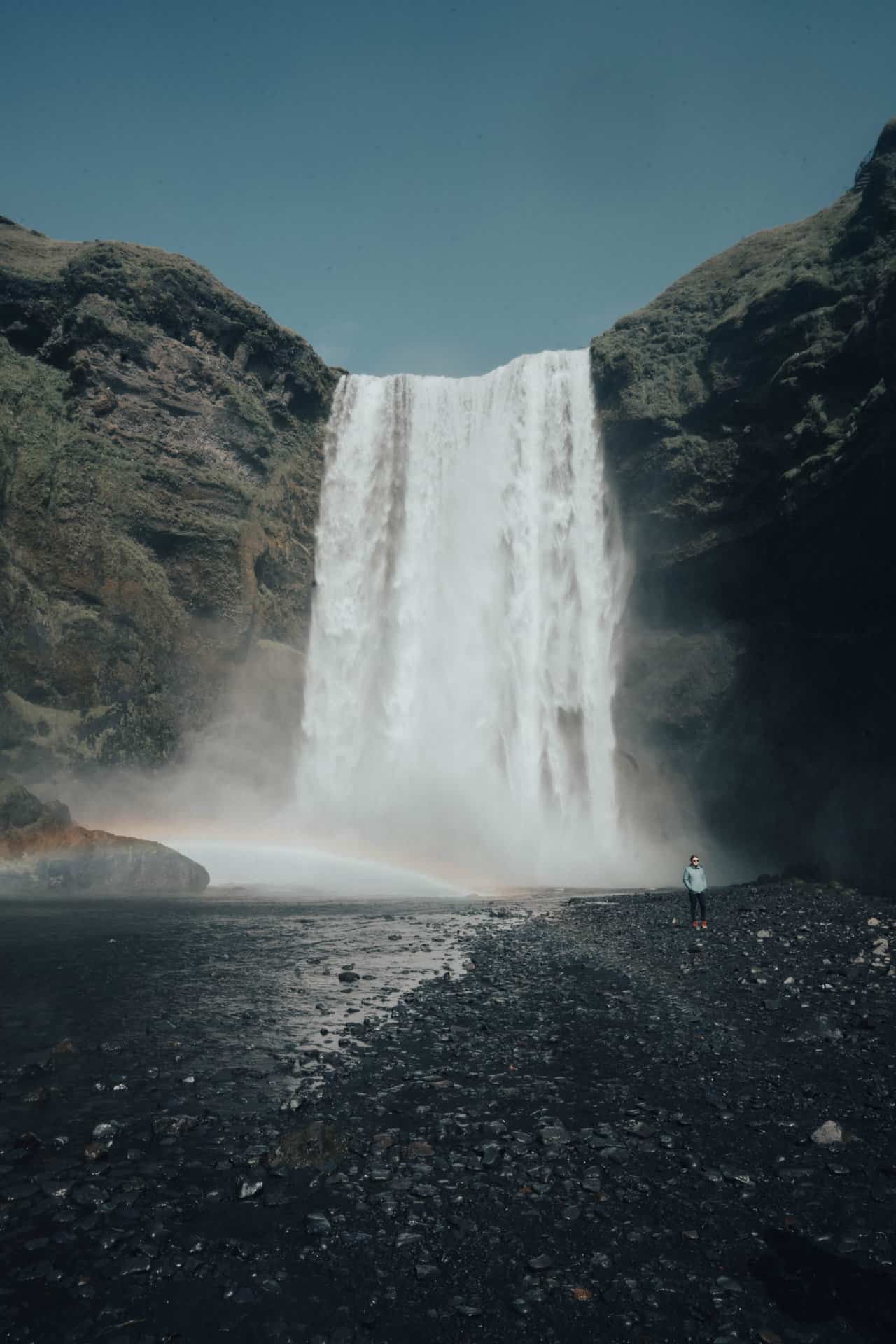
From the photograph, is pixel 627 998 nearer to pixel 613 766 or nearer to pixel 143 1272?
pixel 143 1272

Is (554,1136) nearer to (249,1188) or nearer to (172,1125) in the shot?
(249,1188)

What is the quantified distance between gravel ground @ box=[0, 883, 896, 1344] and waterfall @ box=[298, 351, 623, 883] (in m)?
24.6

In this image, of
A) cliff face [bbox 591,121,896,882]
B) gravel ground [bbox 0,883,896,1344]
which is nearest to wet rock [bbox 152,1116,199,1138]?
gravel ground [bbox 0,883,896,1344]

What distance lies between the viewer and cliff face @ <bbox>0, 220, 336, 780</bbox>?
3300 centimetres

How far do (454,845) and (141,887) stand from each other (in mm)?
14924

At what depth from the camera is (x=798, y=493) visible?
97.3 feet

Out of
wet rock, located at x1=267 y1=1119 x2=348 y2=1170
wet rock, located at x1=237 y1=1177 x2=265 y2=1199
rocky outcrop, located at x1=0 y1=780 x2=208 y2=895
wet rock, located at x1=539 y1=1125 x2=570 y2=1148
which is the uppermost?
rocky outcrop, located at x1=0 y1=780 x2=208 y2=895

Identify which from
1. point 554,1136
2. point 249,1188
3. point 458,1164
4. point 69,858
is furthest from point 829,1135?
point 69,858

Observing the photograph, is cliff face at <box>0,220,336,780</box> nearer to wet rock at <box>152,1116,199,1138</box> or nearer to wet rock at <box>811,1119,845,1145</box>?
wet rock at <box>152,1116,199,1138</box>

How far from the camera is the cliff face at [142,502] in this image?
3300 centimetres

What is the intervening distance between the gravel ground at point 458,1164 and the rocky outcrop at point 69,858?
40.6 ft

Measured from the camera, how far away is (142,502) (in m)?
37.6

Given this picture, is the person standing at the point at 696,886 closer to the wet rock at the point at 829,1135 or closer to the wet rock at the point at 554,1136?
the wet rock at the point at 829,1135

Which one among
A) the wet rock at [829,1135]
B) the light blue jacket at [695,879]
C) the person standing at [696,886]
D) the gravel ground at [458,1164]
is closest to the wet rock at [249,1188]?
the gravel ground at [458,1164]
